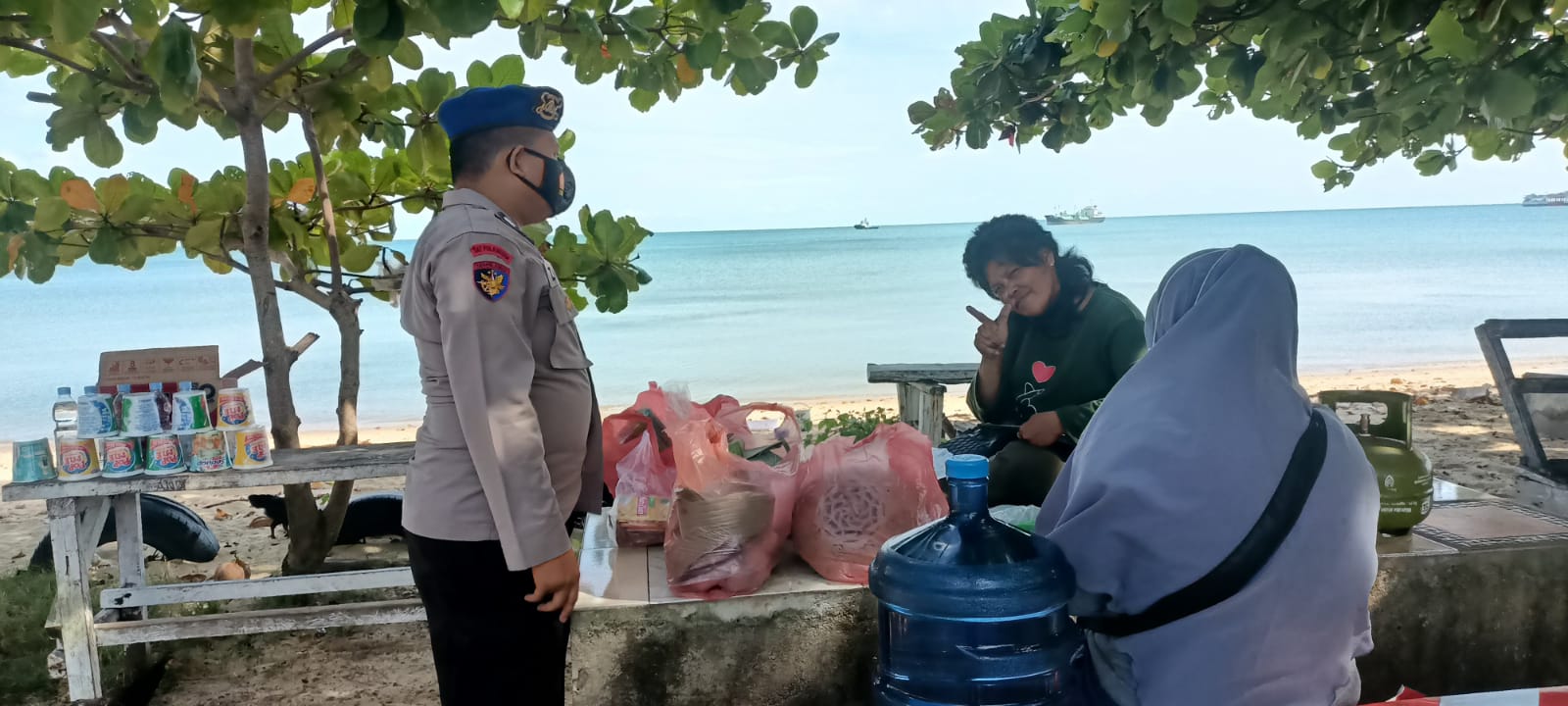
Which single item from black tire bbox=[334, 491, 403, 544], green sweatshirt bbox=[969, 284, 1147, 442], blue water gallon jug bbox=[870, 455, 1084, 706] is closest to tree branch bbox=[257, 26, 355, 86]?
black tire bbox=[334, 491, 403, 544]

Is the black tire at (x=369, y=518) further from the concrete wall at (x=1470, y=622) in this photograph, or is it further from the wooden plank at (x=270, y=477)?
the concrete wall at (x=1470, y=622)

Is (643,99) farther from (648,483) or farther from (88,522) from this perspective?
(88,522)

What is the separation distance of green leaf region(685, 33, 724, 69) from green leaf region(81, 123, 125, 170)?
233 centimetres

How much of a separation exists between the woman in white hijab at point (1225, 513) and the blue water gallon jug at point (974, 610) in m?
0.08

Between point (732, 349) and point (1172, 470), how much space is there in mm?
19220

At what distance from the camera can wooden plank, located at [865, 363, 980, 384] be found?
5.30m

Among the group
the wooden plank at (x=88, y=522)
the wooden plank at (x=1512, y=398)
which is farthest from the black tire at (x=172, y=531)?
the wooden plank at (x=1512, y=398)

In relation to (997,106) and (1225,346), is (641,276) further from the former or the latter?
(1225,346)

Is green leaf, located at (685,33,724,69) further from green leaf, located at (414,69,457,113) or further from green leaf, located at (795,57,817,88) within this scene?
green leaf, located at (414,69,457,113)

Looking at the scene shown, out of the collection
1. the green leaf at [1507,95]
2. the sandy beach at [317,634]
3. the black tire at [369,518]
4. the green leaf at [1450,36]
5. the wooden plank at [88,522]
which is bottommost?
the sandy beach at [317,634]

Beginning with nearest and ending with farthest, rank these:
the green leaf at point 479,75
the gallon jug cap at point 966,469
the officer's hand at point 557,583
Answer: the gallon jug cap at point 966,469
the officer's hand at point 557,583
the green leaf at point 479,75

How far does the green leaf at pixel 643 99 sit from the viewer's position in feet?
15.0

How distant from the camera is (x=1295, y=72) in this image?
2.95 m

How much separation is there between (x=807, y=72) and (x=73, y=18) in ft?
9.31
